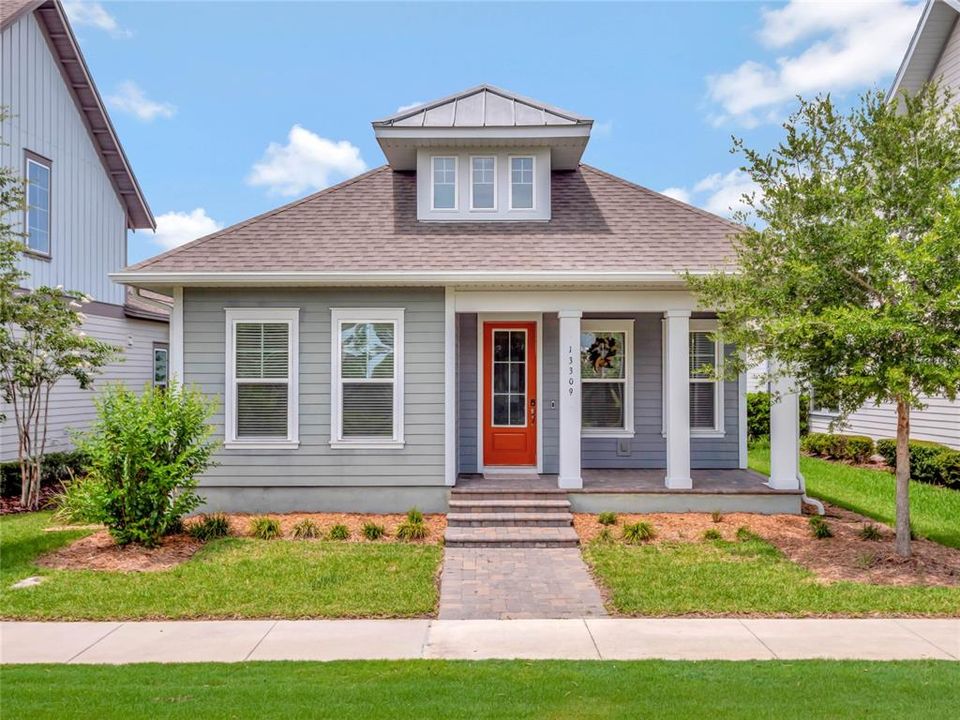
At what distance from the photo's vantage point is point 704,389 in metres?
11.0

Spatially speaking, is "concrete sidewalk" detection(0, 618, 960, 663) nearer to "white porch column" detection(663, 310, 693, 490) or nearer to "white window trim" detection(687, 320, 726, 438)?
"white porch column" detection(663, 310, 693, 490)

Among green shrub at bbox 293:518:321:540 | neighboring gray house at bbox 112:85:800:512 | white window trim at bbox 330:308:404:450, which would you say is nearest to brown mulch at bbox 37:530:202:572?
green shrub at bbox 293:518:321:540

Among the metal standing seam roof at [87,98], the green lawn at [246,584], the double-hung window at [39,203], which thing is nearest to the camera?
the green lawn at [246,584]

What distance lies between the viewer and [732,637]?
5.22 metres

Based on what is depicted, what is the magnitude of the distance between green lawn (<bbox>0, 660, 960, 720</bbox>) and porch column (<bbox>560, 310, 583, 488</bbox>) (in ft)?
15.2

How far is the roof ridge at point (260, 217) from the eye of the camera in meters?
9.42

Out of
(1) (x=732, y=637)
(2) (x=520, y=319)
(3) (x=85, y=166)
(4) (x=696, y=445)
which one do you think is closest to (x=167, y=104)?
(3) (x=85, y=166)

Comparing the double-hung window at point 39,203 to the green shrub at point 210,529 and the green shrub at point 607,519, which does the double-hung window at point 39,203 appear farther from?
the green shrub at point 607,519

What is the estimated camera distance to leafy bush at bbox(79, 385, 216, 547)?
7.43 meters

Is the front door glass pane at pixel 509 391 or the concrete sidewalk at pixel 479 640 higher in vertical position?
the front door glass pane at pixel 509 391

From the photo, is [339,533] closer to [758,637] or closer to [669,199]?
[758,637]

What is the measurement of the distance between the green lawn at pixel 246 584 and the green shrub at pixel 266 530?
211 mm

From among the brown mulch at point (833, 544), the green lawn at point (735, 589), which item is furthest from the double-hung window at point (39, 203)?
the green lawn at point (735, 589)

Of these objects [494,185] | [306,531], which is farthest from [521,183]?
[306,531]
